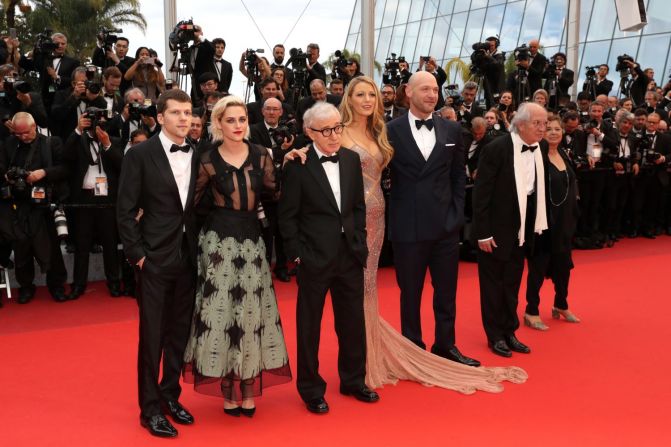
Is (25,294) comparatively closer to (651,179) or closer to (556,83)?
(651,179)

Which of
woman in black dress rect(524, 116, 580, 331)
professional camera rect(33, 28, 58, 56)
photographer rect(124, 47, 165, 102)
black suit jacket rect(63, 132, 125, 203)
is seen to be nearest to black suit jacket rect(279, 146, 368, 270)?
woman in black dress rect(524, 116, 580, 331)

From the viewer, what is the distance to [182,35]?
304 inches

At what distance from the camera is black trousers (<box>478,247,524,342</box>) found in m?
4.92

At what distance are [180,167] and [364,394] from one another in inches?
57.8

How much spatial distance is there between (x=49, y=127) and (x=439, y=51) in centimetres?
2100

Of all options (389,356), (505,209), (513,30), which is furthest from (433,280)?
(513,30)

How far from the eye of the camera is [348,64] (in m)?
9.38

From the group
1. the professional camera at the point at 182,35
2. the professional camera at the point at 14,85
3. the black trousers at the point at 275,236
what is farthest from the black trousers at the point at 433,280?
the professional camera at the point at 182,35

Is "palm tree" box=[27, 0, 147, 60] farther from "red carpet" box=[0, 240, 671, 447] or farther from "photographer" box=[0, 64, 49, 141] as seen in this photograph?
"red carpet" box=[0, 240, 671, 447]

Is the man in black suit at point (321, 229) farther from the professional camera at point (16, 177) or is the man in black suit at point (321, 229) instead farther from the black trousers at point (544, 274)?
the professional camera at point (16, 177)

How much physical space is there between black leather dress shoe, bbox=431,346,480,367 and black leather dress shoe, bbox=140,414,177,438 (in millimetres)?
1701

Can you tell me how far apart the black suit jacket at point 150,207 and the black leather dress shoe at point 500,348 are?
2.21 metres

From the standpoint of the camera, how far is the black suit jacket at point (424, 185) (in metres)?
4.37

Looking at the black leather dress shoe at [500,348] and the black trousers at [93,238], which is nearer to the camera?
the black leather dress shoe at [500,348]
